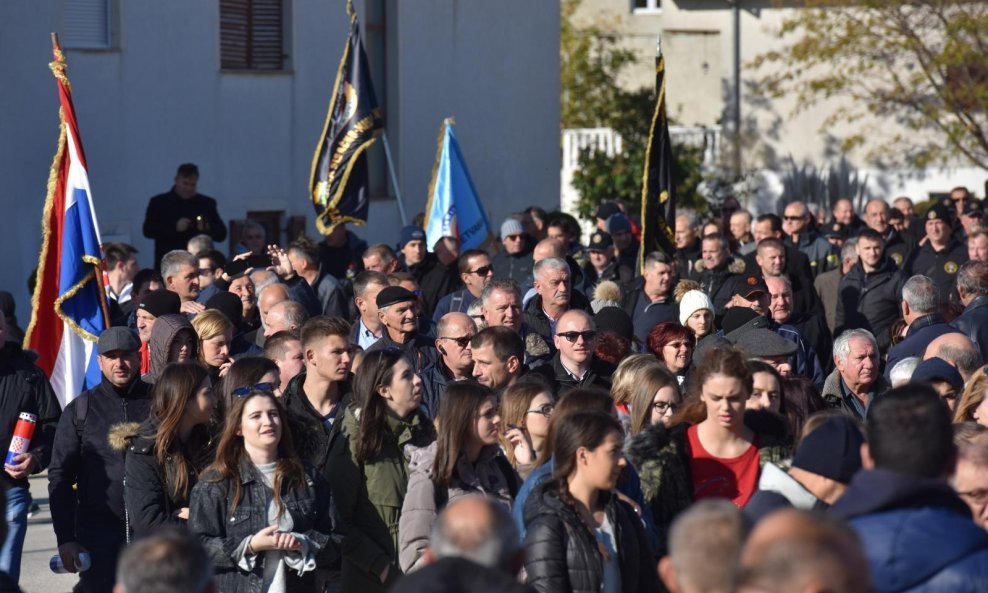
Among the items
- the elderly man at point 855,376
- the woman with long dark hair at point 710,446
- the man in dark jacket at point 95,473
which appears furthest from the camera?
the elderly man at point 855,376

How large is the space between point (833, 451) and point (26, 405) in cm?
488

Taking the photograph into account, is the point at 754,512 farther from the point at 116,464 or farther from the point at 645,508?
the point at 116,464

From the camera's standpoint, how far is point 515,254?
48.0 feet

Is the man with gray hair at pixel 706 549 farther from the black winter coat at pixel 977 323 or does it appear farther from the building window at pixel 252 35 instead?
the building window at pixel 252 35

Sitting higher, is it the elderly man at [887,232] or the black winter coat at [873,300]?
the elderly man at [887,232]

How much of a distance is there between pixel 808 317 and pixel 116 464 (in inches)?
218

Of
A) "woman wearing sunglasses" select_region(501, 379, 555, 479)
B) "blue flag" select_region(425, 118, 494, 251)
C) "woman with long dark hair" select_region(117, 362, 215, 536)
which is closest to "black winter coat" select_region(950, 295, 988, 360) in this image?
"woman wearing sunglasses" select_region(501, 379, 555, 479)

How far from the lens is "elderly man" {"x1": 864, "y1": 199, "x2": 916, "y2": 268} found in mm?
16422

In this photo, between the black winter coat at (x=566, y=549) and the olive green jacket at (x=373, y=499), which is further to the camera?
the olive green jacket at (x=373, y=499)

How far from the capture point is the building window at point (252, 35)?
19.9 m

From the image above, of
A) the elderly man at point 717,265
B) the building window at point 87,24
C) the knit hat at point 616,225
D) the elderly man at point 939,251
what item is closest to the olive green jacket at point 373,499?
the elderly man at point 717,265

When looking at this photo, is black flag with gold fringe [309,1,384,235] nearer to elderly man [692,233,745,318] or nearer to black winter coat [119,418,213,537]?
elderly man [692,233,745,318]

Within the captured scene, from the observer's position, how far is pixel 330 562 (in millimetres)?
6793

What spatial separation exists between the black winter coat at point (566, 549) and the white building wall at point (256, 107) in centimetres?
1253
